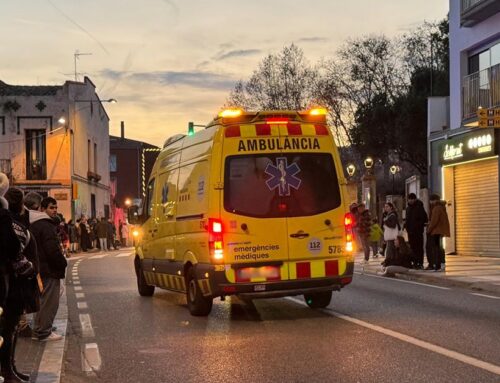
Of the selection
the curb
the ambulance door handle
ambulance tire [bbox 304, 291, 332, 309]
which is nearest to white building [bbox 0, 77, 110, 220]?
the curb

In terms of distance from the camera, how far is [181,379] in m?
6.27

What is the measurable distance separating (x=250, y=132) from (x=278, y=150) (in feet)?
1.43

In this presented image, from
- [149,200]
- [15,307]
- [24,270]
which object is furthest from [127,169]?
[24,270]

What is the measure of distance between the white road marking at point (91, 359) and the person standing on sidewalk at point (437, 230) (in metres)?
10.7

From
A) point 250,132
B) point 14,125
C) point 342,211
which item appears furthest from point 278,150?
point 14,125

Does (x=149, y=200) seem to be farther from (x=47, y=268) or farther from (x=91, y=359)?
(x=91, y=359)

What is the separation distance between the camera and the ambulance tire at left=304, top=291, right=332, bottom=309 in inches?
413

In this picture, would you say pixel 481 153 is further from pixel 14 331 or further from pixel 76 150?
pixel 76 150

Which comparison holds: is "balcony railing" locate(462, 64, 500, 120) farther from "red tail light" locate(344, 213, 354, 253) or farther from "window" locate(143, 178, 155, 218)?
"red tail light" locate(344, 213, 354, 253)

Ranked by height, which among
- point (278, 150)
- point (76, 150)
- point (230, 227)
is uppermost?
point (76, 150)

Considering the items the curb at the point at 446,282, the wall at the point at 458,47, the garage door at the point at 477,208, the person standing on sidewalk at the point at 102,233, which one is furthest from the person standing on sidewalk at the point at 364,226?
the person standing on sidewalk at the point at 102,233

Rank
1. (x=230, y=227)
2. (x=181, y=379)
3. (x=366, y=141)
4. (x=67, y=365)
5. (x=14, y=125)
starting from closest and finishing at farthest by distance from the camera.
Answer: (x=181, y=379) → (x=67, y=365) → (x=230, y=227) → (x=14, y=125) → (x=366, y=141)

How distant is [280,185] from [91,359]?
3.44 meters

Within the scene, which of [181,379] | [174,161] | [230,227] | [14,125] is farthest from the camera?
[14,125]
